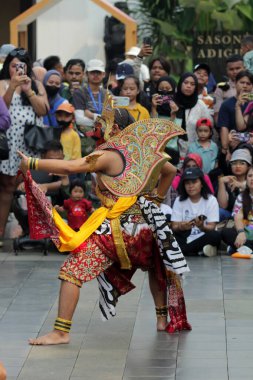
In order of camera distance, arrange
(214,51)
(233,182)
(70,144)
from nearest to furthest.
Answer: (233,182), (70,144), (214,51)

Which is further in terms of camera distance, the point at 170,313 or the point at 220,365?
the point at 170,313

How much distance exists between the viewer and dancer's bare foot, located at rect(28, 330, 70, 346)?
303 inches

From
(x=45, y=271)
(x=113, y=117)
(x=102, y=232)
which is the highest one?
(x=113, y=117)

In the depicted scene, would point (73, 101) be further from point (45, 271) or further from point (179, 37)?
point (179, 37)

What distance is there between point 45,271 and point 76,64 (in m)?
3.75

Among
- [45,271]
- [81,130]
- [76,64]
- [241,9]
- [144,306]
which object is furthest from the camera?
[241,9]

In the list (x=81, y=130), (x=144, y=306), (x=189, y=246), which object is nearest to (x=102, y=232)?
Result: (x=144, y=306)

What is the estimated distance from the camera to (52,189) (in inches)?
456

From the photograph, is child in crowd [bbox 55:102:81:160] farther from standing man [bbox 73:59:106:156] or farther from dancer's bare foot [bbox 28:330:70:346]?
dancer's bare foot [bbox 28:330:70:346]

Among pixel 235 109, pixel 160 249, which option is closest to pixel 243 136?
pixel 235 109

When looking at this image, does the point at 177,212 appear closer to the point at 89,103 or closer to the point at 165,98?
the point at 165,98

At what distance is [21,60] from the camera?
448 inches

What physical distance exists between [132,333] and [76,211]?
3409mm

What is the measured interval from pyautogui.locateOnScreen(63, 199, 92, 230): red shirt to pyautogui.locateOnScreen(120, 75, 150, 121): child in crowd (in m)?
1.25
